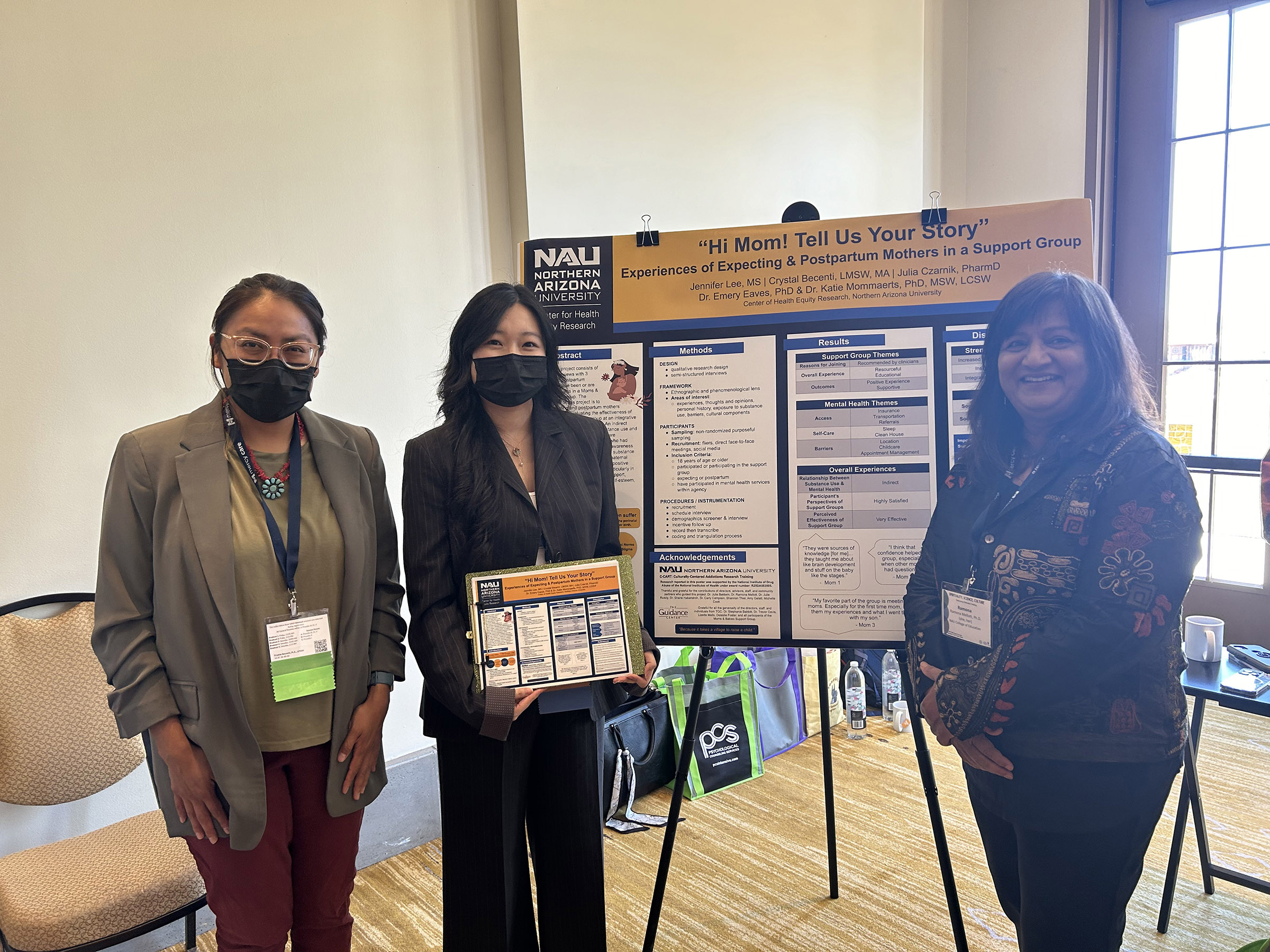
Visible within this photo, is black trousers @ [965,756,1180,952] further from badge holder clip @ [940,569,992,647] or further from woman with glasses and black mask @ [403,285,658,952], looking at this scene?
woman with glasses and black mask @ [403,285,658,952]

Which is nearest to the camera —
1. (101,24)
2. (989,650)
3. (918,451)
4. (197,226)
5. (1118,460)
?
(1118,460)

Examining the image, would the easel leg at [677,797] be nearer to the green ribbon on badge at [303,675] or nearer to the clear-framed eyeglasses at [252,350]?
the green ribbon on badge at [303,675]

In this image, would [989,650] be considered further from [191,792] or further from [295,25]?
[295,25]

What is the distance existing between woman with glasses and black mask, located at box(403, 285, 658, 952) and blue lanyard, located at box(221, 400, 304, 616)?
0.70 ft

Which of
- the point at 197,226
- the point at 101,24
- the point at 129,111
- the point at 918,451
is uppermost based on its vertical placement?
the point at 101,24

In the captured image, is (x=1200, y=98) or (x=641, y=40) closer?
(x=641, y=40)

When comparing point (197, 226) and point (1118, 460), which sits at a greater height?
point (197, 226)

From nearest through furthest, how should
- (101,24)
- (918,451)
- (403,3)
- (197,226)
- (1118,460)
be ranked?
(1118,460)
(918,451)
(101,24)
(197,226)
(403,3)

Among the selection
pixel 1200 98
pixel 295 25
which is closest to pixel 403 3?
pixel 295 25

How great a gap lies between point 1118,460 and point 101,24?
2611 mm

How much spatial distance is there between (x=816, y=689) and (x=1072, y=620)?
2523 mm

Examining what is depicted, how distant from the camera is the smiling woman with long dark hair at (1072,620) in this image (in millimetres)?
1327

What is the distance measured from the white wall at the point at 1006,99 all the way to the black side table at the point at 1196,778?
2.46 m

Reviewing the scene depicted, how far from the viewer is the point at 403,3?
2.78 meters
